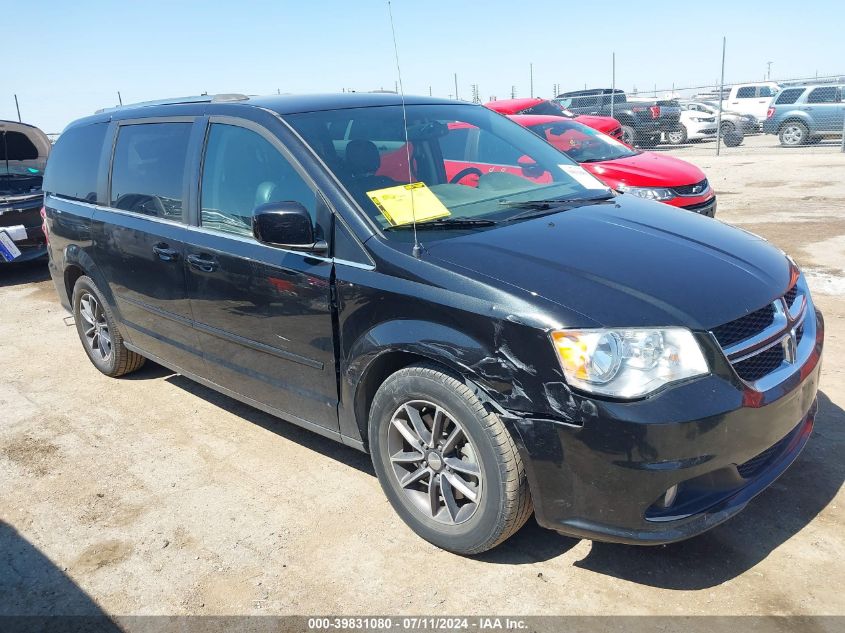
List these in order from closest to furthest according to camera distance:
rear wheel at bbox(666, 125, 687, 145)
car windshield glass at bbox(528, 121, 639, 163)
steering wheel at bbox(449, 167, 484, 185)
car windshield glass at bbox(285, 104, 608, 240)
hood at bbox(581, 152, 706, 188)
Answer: car windshield glass at bbox(285, 104, 608, 240) → steering wheel at bbox(449, 167, 484, 185) → hood at bbox(581, 152, 706, 188) → car windshield glass at bbox(528, 121, 639, 163) → rear wheel at bbox(666, 125, 687, 145)

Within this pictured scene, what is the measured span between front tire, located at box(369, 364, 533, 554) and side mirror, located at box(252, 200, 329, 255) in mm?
699

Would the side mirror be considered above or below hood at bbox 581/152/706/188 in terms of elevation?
above

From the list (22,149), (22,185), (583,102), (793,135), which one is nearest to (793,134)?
(793,135)

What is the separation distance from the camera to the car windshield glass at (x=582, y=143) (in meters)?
9.05

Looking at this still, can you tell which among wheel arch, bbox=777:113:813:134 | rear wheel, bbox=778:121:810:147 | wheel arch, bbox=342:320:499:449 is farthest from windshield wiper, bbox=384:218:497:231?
rear wheel, bbox=778:121:810:147

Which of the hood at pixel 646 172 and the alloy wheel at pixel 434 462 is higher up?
the hood at pixel 646 172

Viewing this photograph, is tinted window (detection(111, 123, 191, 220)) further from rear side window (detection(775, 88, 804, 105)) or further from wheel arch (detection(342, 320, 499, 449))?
rear side window (detection(775, 88, 804, 105))

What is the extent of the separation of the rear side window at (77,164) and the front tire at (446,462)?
297 centimetres

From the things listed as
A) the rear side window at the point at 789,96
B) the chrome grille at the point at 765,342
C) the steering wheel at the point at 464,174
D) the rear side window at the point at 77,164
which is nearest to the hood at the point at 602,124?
the rear side window at the point at 789,96

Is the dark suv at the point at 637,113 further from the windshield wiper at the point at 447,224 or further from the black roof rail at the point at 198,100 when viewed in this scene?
the windshield wiper at the point at 447,224

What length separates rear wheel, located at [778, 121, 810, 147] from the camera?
19125 millimetres

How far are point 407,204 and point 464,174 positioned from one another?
1.77 ft

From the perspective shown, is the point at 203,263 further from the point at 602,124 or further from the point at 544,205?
the point at 602,124

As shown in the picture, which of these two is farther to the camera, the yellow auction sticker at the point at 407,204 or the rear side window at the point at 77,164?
the rear side window at the point at 77,164
